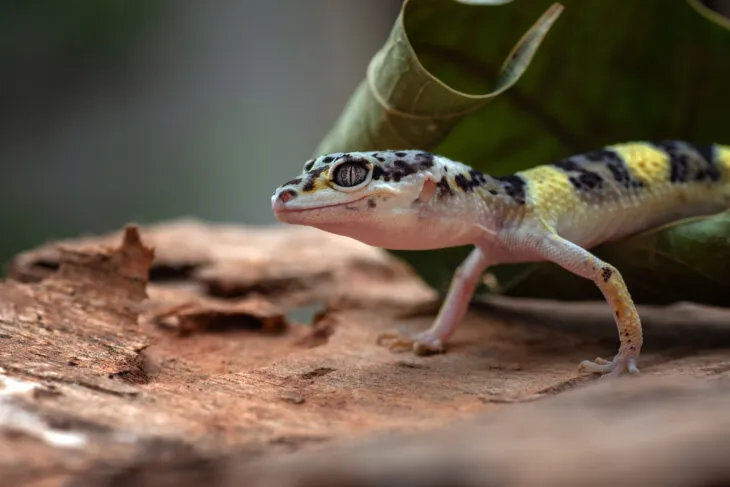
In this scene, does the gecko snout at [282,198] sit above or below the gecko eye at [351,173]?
below

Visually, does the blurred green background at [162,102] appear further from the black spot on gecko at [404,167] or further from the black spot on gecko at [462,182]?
the black spot on gecko at [404,167]

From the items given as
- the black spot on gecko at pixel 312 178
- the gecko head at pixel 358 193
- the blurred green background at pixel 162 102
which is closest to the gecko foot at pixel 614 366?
the gecko head at pixel 358 193

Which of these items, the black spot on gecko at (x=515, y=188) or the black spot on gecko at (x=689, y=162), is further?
the black spot on gecko at (x=689, y=162)

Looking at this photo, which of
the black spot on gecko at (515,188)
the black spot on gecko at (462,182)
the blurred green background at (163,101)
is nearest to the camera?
the black spot on gecko at (462,182)

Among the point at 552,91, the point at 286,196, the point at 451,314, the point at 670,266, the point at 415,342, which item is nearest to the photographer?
the point at 286,196

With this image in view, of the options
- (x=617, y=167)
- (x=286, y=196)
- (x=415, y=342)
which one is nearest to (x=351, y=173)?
(x=286, y=196)

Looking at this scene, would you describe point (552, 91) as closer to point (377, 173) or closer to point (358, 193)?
point (377, 173)
